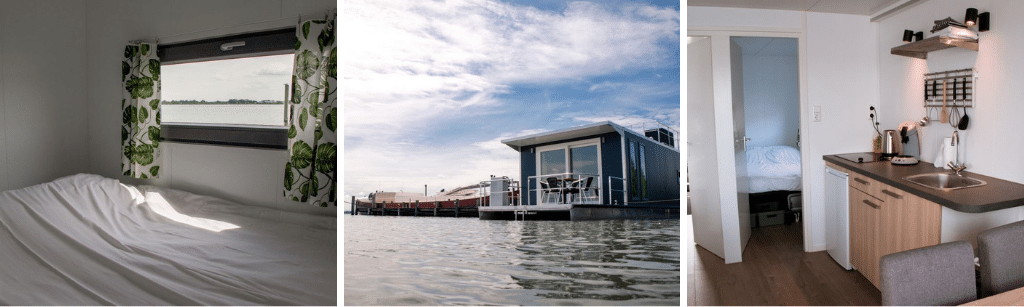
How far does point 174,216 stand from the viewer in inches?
80.4

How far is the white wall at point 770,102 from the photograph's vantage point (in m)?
3.34

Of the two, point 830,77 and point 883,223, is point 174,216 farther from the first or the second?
point 830,77

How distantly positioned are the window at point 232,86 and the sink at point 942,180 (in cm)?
256

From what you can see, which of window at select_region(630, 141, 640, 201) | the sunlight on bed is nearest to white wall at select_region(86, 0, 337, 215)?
the sunlight on bed

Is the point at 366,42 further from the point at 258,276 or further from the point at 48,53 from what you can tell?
the point at 258,276

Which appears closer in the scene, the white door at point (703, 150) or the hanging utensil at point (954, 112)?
the hanging utensil at point (954, 112)

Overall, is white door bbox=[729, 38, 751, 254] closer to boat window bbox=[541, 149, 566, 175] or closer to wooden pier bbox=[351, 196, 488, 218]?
boat window bbox=[541, 149, 566, 175]

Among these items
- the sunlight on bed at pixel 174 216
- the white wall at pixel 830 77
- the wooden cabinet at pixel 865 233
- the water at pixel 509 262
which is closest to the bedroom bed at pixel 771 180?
the white wall at pixel 830 77

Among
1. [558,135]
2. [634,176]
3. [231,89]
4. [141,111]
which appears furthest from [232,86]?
[634,176]

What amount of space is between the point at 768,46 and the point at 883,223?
1.56 metres

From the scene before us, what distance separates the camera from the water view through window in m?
2.16

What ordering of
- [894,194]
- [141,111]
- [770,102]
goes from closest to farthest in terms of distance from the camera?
[894,194] → [141,111] → [770,102]

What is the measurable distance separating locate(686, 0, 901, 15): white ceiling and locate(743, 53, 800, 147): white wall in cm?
82

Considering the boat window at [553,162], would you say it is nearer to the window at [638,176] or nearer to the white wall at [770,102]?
the window at [638,176]
